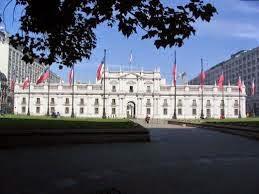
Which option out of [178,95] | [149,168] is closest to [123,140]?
[149,168]

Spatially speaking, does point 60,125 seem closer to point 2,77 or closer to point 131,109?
point 131,109

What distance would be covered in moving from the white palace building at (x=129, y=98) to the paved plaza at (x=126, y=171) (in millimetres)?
101881

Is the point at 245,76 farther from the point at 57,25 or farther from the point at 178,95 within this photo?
the point at 57,25

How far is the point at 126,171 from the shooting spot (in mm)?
9742

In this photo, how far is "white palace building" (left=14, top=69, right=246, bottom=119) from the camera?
11556 centimetres

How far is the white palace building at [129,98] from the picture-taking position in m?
116

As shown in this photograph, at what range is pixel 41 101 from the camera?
380ft

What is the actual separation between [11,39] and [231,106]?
11160 cm

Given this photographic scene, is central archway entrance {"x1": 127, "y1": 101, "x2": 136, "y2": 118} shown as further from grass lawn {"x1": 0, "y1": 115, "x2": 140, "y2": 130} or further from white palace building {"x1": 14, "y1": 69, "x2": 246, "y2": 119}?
grass lawn {"x1": 0, "y1": 115, "x2": 140, "y2": 130}

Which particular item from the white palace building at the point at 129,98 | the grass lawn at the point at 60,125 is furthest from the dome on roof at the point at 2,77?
the grass lawn at the point at 60,125

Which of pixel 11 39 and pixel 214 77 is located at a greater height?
pixel 214 77

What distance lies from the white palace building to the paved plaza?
334ft

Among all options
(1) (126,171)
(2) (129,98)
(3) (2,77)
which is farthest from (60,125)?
(3) (2,77)

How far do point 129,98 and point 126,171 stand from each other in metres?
107
